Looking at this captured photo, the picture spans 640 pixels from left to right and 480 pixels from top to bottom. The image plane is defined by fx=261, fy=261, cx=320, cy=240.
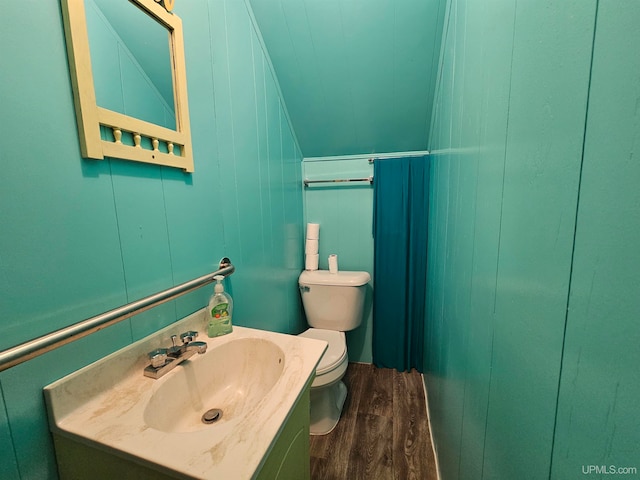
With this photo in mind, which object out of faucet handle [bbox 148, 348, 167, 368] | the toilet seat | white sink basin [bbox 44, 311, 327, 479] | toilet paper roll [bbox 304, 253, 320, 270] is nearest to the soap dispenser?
white sink basin [bbox 44, 311, 327, 479]

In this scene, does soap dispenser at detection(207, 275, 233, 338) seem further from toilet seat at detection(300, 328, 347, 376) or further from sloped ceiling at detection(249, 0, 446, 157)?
sloped ceiling at detection(249, 0, 446, 157)

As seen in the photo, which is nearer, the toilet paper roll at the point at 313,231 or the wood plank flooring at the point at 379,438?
the wood plank flooring at the point at 379,438

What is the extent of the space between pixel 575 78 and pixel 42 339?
883 mm

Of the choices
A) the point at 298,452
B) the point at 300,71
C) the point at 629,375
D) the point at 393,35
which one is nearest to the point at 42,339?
the point at 298,452

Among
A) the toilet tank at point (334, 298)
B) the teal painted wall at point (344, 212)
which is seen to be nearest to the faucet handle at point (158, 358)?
the toilet tank at point (334, 298)

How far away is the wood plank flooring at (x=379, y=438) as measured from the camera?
48.2 inches

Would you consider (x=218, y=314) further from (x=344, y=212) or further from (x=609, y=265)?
(x=344, y=212)

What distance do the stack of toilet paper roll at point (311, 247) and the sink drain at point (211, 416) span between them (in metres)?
1.20

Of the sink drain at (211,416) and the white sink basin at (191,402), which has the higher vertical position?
the white sink basin at (191,402)

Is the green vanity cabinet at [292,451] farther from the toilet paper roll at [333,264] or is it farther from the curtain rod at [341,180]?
the curtain rod at [341,180]

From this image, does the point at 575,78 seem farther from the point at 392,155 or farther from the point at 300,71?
the point at 392,155

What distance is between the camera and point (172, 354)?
73 centimetres

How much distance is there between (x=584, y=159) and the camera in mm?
260

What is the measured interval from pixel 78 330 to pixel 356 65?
4.97ft
